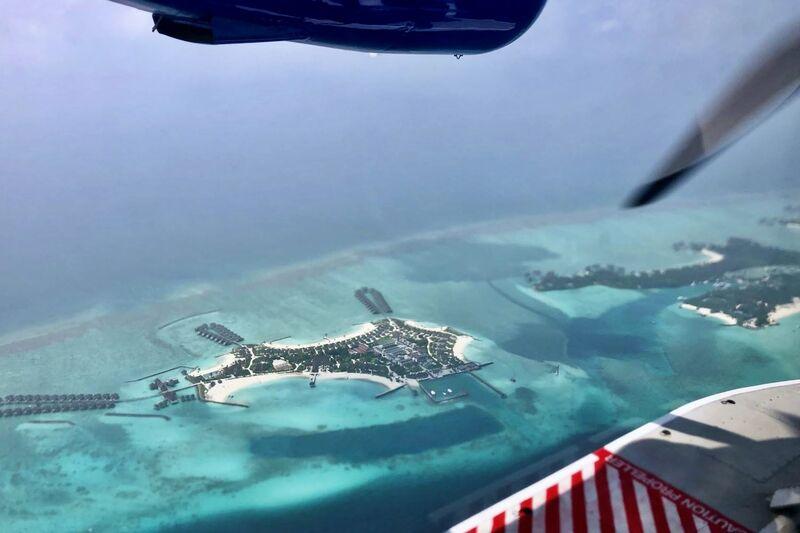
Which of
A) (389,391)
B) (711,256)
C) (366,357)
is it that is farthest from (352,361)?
(711,256)

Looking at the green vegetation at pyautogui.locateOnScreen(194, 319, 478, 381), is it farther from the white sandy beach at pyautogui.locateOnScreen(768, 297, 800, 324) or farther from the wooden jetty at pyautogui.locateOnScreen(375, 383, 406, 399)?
the white sandy beach at pyautogui.locateOnScreen(768, 297, 800, 324)

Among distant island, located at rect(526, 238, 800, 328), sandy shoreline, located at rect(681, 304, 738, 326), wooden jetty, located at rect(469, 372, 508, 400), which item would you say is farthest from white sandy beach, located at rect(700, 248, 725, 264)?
wooden jetty, located at rect(469, 372, 508, 400)

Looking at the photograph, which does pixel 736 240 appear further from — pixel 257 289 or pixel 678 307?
pixel 257 289

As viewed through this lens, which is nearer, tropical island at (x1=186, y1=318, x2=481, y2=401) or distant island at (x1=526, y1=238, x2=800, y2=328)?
tropical island at (x1=186, y1=318, x2=481, y2=401)

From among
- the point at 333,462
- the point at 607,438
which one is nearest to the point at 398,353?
the point at 333,462

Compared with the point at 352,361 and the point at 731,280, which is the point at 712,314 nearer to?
the point at 731,280

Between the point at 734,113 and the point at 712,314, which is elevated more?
the point at 734,113

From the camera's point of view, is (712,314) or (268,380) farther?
(712,314)
